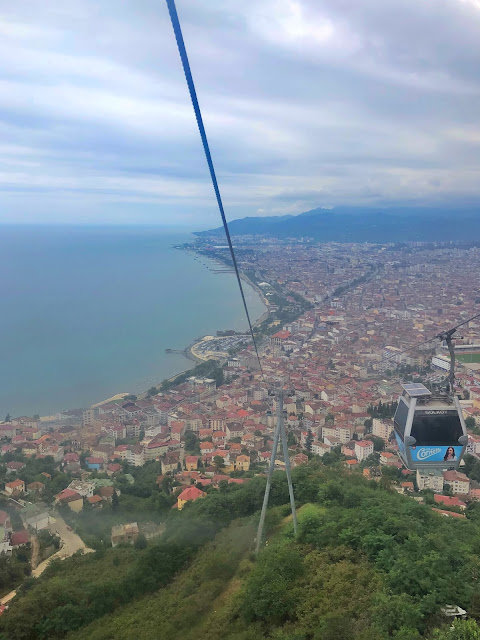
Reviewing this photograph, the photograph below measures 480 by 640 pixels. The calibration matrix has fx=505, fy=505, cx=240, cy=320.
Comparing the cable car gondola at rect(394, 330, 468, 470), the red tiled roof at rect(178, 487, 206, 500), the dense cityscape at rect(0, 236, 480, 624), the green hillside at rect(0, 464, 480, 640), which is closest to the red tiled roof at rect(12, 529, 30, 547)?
the dense cityscape at rect(0, 236, 480, 624)

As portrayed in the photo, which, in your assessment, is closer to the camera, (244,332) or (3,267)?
(244,332)

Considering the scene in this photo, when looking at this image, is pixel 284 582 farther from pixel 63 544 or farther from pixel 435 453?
pixel 63 544

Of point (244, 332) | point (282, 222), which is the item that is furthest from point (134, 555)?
point (282, 222)

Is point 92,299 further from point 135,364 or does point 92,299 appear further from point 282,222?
point 282,222

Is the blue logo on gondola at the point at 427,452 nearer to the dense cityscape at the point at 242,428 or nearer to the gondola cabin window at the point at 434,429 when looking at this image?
the gondola cabin window at the point at 434,429

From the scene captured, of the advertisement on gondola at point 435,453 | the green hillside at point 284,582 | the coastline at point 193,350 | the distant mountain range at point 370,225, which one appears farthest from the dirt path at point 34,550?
the distant mountain range at point 370,225
